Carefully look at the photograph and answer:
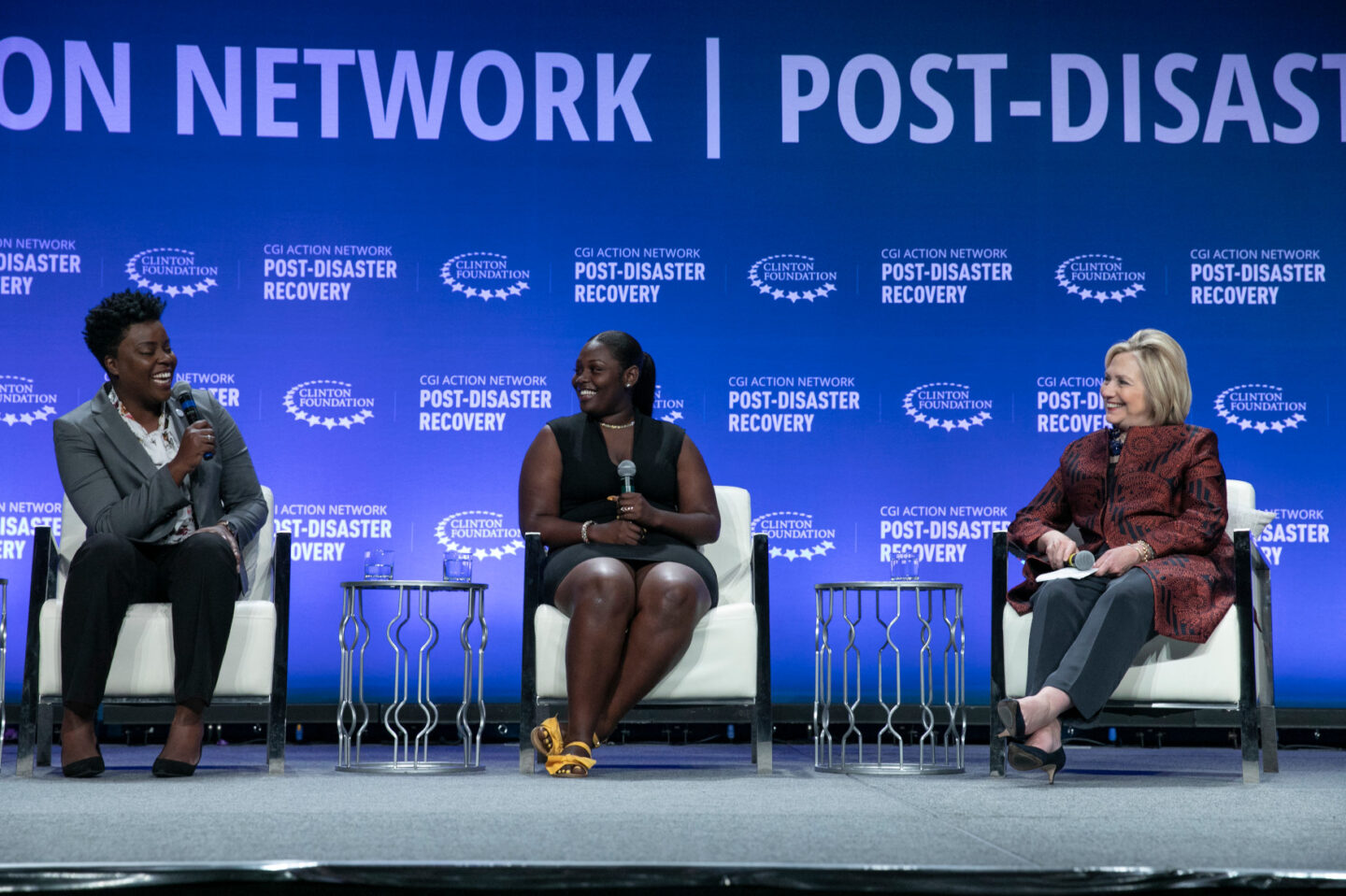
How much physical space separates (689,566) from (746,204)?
1.76 m

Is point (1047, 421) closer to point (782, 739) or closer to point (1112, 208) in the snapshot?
point (1112, 208)

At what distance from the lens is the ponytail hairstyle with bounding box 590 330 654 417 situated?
345cm

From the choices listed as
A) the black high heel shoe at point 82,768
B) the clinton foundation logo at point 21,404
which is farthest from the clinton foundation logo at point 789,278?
the black high heel shoe at point 82,768

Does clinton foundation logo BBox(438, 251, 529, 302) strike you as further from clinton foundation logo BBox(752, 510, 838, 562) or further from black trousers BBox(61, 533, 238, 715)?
black trousers BBox(61, 533, 238, 715)

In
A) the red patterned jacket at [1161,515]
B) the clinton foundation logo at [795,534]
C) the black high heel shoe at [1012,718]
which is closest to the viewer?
the black high heel shoe at [1012,718]

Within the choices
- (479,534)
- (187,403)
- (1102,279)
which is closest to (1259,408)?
(1102,279)

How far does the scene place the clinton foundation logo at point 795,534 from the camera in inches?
181

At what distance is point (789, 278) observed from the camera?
4648 millimetres

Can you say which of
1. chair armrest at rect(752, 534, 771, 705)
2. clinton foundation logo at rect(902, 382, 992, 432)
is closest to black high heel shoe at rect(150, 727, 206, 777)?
chair armrest at rect(752, 534, 771, 705)

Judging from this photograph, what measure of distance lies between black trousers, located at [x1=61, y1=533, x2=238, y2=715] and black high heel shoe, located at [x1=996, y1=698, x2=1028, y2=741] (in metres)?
1.65

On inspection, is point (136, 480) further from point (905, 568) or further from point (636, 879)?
point (636, 879)

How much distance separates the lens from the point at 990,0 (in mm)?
4781

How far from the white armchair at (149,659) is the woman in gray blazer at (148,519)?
1.9 inches

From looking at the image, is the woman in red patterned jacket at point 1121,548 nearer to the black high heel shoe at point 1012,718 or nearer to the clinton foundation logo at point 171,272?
the black high heel shoe at point 1012,718
